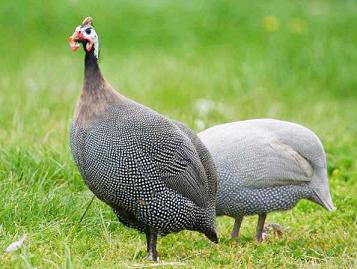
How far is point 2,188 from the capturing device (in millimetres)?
4863

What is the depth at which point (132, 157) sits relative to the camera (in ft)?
13.6

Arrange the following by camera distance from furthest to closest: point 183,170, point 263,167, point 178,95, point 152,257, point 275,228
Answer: point 178,95, point 275,228, point 263,167, point 152,257, point 183,170

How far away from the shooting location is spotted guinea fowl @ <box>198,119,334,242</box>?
4.92 m

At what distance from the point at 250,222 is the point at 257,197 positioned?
0.65 metres

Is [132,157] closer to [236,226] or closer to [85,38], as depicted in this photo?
[85,38]

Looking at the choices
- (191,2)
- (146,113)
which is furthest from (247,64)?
(146,113)

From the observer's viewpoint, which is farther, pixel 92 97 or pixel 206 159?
pixel 206 159

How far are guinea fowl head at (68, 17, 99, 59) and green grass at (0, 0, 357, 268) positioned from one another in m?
0.89

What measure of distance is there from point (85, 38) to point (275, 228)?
1.68 metres

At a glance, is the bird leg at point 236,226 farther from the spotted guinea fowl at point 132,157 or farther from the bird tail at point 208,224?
the spotted guinea fowl at point 132,157

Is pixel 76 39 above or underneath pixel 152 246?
above

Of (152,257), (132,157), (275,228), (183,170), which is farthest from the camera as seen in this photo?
(275,228)

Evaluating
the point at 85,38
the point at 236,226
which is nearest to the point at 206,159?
the point at 236,226

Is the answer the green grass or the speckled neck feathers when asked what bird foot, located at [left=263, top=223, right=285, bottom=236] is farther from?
the speckled neck feathers
